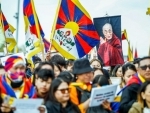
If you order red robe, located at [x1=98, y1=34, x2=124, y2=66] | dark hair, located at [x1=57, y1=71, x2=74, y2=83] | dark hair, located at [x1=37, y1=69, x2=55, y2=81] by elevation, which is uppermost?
dark hair, located at [x1=37, y1=69, x2=55, y2=81]

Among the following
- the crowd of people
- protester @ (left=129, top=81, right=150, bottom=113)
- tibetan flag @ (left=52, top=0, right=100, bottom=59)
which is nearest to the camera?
the crowd of people

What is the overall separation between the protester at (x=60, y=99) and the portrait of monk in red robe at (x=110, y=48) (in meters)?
6.45

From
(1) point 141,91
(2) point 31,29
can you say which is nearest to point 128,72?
(1) point 141,91

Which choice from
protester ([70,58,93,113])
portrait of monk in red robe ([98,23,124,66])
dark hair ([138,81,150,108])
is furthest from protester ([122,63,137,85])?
portrait of monk in red robe ([98,23,124,66])

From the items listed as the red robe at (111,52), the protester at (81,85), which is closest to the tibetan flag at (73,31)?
the red robe at (111,52)

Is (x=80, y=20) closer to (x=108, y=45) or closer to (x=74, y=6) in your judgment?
(x=74, y=6)

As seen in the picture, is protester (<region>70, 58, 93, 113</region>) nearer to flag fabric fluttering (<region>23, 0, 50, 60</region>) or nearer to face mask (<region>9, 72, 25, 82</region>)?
face mask (<region>9, 72, 25, 82</region>)

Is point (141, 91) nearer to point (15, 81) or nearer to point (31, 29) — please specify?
point (15, 81)

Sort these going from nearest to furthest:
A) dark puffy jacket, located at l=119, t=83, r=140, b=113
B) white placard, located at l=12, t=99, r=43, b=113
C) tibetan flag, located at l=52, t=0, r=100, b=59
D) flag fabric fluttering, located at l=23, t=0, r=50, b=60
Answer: white placard, located at l=12, t=99, r=43, b=113 → dark puffy jacket, located at l=119, t=83, r=140, b=113 → tibetan flag, located at l=52, t=0, r=100, b=59 → flag fabric fluttering, located at l=23, t=0, r=50, b=60

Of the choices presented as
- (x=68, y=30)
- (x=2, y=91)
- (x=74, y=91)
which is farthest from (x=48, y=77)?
(x=68, y=30)

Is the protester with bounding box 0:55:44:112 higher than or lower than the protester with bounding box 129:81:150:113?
higher

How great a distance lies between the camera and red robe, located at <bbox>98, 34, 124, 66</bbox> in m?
11.6

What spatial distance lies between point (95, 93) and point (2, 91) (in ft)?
3.61

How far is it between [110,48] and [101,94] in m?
6.83
